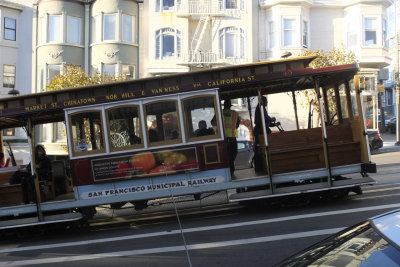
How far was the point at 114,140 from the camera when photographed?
8320 millimetres

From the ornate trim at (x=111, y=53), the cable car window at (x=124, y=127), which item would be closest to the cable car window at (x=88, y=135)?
the cable car window at (x=124, y=127)

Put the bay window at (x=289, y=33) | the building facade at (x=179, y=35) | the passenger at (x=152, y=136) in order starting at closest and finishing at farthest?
1. the passenger at (x=152, y=136)
2. the building facade at (x=179, y=35)
3. the bay window at (x=289, y=33)

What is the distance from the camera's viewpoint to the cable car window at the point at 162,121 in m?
8.23

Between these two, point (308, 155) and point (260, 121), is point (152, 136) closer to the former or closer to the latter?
point (260, 121)

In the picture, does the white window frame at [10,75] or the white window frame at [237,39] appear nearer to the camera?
the white window frame at [237,39]

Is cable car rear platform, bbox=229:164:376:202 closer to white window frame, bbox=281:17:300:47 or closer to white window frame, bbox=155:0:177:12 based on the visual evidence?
white window frame, bbox=281:17:300:47

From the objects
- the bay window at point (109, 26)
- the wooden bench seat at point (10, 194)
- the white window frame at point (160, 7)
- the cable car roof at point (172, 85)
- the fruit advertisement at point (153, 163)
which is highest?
the white window frame at point (160, 7)

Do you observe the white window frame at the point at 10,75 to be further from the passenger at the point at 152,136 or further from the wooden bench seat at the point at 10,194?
the passenger at the point at 152,136

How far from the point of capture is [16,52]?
25469 mm

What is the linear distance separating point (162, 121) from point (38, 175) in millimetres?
3521

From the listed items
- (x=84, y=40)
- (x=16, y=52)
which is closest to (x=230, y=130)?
(x=84, y=40)

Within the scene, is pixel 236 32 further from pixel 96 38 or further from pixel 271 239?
pixel 271 239

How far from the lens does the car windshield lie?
2035mm

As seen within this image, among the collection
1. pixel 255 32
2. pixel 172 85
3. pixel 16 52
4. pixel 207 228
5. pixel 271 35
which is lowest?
pixel 207 228
